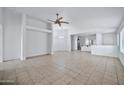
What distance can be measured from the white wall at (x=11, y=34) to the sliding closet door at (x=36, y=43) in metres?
0.86

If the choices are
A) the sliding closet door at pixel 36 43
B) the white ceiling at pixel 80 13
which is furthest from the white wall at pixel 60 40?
the white ceiling at pixel 80 13

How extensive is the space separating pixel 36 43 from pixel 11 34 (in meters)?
2.26

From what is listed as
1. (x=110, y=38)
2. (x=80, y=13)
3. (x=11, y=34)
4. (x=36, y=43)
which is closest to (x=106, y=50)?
(x=80, y=13)

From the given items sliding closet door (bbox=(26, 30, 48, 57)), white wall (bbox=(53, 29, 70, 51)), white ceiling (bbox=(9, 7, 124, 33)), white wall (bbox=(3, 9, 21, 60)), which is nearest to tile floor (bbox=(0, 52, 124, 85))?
white wall (bbox=(3, 9, 21, 60))

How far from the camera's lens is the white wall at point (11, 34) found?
549cm

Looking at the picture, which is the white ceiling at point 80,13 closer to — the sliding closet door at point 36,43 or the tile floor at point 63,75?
the sliding closet door at point 36,43

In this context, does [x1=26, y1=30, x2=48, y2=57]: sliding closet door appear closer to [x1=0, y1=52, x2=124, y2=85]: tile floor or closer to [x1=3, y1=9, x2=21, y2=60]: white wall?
[x1=3, y1=9, x2=21, y2=60]: white wall

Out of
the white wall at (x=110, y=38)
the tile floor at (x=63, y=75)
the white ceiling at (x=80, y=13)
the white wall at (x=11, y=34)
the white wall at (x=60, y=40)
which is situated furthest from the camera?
the white wall at (x=60, y=40)

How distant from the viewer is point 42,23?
824 centimetres

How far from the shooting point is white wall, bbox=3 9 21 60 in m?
5.49
